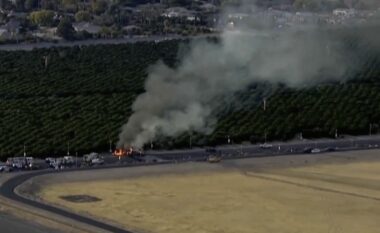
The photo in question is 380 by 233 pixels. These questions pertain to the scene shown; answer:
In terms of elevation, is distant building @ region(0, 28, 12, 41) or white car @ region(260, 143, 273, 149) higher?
A: distant building @ region(0, 28, 12, 41)

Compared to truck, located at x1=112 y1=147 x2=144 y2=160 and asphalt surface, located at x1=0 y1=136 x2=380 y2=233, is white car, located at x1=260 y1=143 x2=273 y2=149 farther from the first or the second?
truck, located at x1=112 y1=147 x2=144 y2=160

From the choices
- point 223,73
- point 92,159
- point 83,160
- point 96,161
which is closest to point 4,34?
point 223,73

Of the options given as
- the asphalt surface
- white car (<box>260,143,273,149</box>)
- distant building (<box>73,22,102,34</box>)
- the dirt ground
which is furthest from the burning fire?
distant building (<box>73,22,102,34</box>)

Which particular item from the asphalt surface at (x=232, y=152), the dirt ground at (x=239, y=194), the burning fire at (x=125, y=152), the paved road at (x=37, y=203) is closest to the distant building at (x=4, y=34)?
the asphalt surface at (x=232, y=152)

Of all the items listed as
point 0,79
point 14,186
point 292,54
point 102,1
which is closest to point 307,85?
point 292,54

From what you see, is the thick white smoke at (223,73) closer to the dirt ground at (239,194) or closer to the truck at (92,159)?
the truck at (92,159)

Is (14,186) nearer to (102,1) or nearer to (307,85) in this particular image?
(307,85)

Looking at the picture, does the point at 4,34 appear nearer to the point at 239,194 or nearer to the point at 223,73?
the point at 223,73
